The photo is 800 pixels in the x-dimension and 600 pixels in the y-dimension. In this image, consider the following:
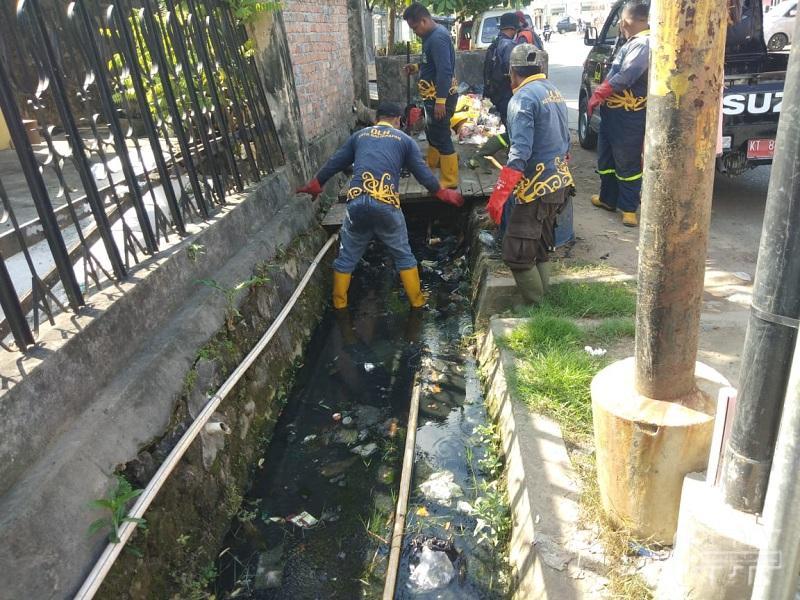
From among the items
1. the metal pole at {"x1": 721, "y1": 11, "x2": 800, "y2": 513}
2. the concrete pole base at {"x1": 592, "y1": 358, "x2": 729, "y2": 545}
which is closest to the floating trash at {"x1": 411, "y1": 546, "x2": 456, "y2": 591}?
the concrete pole base at {"x1": 592, "y1": 358, "x2": 729, "y2": 545}

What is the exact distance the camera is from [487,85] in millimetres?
7168

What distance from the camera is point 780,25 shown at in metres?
11.7

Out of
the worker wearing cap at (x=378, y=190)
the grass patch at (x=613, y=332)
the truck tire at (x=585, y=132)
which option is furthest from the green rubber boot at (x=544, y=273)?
the truck tire at (x=585, y=132)

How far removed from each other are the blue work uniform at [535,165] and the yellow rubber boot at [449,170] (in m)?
2.54

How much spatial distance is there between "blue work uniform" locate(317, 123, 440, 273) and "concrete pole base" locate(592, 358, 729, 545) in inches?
114

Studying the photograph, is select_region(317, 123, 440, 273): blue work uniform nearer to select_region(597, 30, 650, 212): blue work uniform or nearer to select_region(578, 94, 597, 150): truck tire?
select_region(597, 30, 650, 212): blue work uniform

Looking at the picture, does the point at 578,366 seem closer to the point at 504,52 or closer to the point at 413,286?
the point at 413,286

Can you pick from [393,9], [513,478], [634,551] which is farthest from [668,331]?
[393,9]

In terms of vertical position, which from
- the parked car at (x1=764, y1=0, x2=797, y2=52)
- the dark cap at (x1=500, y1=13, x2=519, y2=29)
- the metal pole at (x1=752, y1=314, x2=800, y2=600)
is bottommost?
the metal pole at (x1=752, y1=314, x2=800, y2=600)

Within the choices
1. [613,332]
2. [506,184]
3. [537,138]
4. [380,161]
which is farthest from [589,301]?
[380,161]

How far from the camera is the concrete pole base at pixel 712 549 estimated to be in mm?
1714

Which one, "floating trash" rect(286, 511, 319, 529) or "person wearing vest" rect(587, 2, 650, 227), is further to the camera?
"person wearing vest" rect(587, 2, 650, 227)

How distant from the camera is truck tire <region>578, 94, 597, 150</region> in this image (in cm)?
848

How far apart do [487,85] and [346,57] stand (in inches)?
90.5
